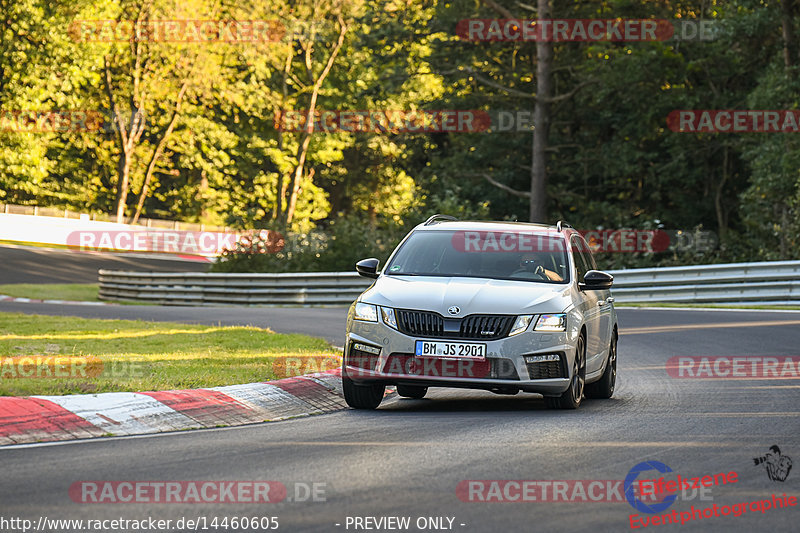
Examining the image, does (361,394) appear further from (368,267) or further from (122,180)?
(122,180)

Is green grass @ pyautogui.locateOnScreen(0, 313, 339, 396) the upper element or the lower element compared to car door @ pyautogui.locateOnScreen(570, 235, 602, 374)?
lower

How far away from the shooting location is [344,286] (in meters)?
30.3

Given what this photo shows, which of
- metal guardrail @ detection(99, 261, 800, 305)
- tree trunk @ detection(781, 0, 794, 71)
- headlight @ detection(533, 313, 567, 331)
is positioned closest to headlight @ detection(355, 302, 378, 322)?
headlight @ detection(533, 313, 567, 331)

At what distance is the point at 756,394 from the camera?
11.7 meters

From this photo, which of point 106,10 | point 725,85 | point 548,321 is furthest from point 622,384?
point 106,10

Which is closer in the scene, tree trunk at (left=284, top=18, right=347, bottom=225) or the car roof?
the car roof

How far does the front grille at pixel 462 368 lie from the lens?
10023mm

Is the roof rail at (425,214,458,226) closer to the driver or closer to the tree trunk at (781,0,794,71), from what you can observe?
the driver

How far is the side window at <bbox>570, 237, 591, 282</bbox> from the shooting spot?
11711 mm

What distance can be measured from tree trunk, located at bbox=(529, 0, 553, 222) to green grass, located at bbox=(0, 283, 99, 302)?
13319 millimetres

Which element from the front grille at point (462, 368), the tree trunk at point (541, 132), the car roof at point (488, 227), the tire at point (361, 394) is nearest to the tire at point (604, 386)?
the car roof at point (488, 227)

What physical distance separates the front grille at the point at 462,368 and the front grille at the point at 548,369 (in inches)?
6.1

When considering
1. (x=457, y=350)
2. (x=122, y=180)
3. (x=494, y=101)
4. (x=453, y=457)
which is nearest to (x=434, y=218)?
(x=457, y=350)

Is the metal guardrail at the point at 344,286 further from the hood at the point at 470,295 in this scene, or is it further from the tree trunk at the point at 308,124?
the tree trunk at the point at 308,124
